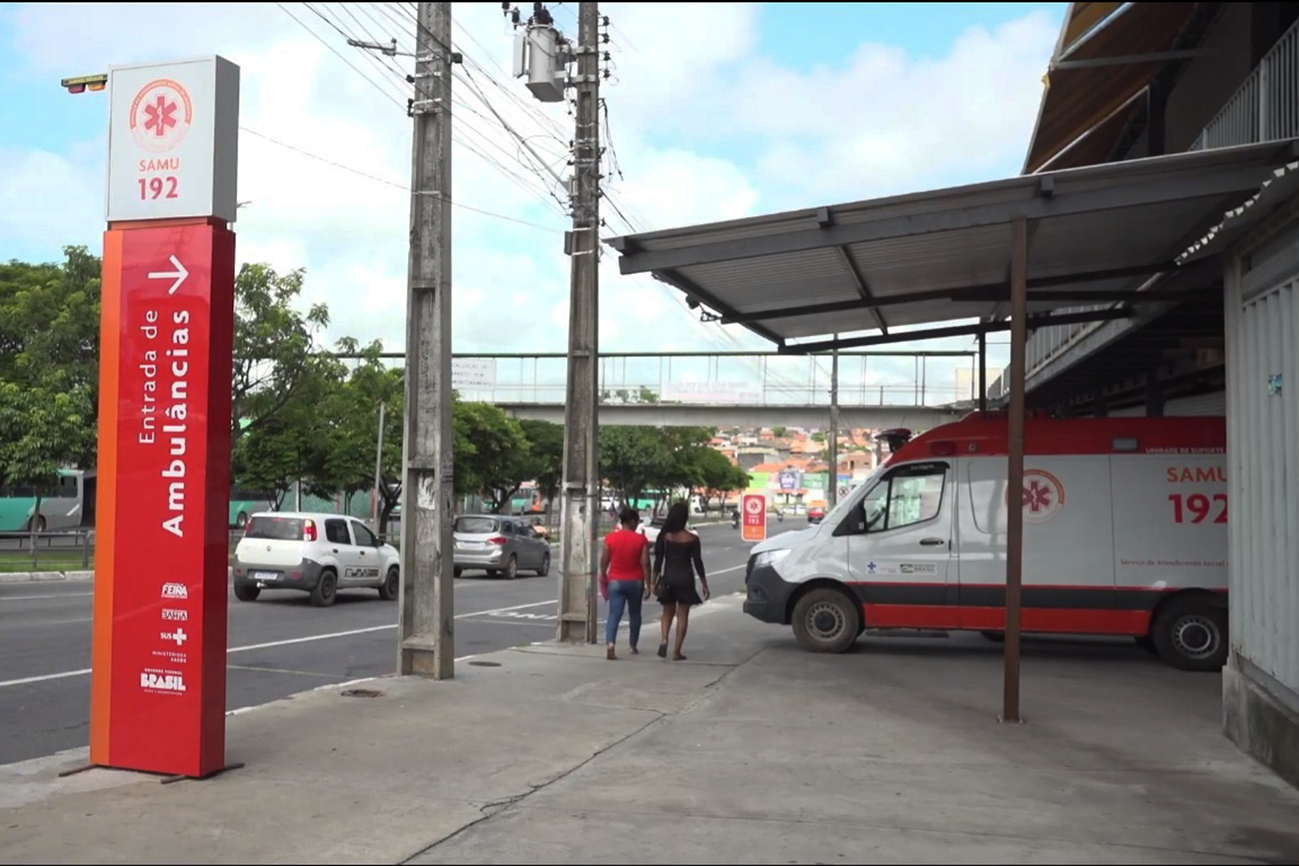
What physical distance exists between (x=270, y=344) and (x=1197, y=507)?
23533 millimetres

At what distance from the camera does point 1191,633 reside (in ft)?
42.9

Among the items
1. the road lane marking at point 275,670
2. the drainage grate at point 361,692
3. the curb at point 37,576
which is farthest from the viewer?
the curb at point 37,576

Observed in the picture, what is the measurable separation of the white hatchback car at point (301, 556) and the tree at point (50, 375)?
20.3 ft

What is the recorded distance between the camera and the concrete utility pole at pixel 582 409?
14453 millimetres

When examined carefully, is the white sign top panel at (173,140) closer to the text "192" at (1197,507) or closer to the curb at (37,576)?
the text "192" at (1197,507)

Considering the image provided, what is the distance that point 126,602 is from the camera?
284 inches

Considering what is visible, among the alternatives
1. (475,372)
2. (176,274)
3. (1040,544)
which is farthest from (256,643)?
(475,372)

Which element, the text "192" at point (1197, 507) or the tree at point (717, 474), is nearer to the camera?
the text "192" at point (1197, 507)

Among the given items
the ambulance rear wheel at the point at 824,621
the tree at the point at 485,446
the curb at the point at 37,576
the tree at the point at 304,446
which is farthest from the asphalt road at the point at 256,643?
the tree at the point at 485,446

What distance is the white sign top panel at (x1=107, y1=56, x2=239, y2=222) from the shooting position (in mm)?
7184

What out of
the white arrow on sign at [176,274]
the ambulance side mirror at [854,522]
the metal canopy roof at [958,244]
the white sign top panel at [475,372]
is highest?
the white sign top panel at [475,372]

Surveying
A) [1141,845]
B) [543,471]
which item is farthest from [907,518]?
[543,471]

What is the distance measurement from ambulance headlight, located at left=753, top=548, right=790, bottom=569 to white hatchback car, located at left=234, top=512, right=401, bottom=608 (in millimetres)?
7903

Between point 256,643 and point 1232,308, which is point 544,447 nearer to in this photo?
point 256,643
